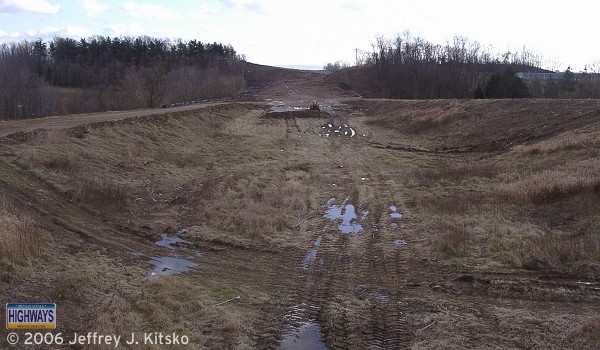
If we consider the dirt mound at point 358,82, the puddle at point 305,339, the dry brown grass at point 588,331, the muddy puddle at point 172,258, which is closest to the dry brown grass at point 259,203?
the muddy puddle at point 172,258

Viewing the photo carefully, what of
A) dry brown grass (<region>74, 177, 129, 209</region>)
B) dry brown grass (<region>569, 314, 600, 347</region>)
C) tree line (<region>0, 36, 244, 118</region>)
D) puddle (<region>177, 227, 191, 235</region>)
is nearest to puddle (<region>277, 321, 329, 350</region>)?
dry brown grass (<region>569, 314, 600, 347</region>)

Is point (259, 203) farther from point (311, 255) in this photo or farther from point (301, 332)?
point (301, 332)

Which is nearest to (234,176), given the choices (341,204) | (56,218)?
(341,204)

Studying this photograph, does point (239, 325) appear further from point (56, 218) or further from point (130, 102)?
point (130, 102)

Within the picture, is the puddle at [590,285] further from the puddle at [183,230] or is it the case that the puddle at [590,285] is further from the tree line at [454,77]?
the tree line at [454,77]

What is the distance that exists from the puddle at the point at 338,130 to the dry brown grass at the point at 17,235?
3181cm

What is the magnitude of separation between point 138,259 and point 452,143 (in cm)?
2699

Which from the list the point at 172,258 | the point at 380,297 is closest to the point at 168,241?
the point at 172,258

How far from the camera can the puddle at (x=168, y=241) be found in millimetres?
13273

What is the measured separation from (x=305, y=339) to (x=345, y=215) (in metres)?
9.26

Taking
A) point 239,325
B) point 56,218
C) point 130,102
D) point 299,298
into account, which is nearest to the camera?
point 239,325

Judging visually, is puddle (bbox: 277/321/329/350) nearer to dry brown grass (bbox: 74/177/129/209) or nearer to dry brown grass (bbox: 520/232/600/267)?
dry brown grass (bbox: 520/232/600/267)

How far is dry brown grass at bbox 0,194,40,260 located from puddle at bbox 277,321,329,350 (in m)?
5.38

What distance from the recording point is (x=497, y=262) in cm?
1179
